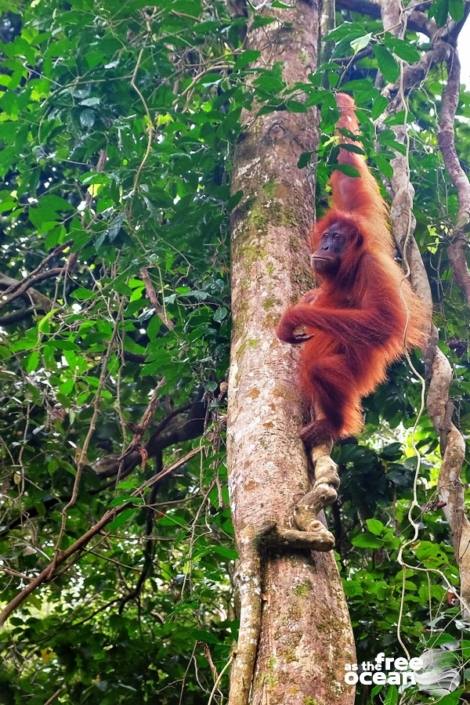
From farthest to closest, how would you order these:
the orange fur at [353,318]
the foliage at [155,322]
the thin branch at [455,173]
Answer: the thin branch at [455,173] < the foliage at [155,322] < the orange fur at [353,318]

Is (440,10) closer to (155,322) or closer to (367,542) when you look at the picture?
(155,322)

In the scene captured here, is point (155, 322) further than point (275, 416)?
Yes

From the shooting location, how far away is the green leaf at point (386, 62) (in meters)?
2.71

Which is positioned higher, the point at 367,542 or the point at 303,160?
the point at 303,160

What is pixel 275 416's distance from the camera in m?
2.02

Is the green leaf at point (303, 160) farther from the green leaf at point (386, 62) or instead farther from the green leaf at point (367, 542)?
the green leaf at point (367, 542)

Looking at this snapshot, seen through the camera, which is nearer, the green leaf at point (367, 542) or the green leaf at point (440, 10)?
the green leaf at point (440, 10)

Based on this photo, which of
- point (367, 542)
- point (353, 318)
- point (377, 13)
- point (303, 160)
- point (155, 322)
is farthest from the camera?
point (377, 13)

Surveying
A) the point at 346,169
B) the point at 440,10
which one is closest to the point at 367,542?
the point at 346,169

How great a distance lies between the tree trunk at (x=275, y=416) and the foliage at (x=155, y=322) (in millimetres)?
162

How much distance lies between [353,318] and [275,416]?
39.8 inches

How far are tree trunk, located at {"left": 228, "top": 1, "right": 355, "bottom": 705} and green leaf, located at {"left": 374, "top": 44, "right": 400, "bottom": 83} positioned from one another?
0.35 m

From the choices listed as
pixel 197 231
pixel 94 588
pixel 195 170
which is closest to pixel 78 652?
pixel 94 588

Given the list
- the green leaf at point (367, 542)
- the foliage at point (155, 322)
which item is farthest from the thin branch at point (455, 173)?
the green leaf at point (367, 542)
